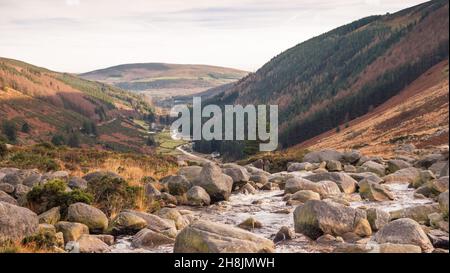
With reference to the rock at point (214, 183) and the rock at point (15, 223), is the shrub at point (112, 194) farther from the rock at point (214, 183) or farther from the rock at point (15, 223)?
the rock at point (15, 223)

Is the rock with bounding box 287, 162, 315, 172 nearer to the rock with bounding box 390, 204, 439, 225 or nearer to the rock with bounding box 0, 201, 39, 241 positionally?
the rock with bounding box 390, 204, 439, 225

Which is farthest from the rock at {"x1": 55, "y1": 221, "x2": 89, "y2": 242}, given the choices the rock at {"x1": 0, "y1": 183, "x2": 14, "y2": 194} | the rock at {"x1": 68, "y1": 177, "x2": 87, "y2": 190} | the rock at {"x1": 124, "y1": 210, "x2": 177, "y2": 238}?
the rock at {"x1": 0, "y1": 183, "x2": 14, "y2": 194}

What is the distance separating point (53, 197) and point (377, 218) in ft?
46.1

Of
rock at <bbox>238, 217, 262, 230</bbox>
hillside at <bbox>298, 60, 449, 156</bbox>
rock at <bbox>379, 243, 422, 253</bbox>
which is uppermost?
hillside at <bbox>298, 60, 449, 156</bbox>

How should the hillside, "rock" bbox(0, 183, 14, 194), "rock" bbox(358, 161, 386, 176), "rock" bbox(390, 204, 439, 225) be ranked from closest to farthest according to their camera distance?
"rock" bbox(390, 204, 439, 225), "rock" bbox(0, 183, 14, 194), "rock" bbox(358, 161, 386, 176), the hillside

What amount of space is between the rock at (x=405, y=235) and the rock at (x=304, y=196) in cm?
983

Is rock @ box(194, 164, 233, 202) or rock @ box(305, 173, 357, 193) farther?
rock @ box(305, 173, 357, 193)

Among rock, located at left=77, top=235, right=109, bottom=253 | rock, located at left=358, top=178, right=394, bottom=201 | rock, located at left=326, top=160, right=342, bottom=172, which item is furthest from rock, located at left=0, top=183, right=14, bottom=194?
rock, located at left=326, top=160, right=342, bottom=172

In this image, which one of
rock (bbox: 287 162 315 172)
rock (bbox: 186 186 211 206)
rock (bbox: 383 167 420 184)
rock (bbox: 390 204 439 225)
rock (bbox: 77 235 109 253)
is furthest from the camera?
rock (bbox: 287 162 315 172)

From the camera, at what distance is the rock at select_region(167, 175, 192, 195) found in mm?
28203

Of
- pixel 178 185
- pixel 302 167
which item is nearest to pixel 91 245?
pixel 178 185

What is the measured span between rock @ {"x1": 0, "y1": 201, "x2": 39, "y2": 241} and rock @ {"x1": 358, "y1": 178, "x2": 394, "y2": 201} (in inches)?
722

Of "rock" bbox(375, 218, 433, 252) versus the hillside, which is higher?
the hillside
